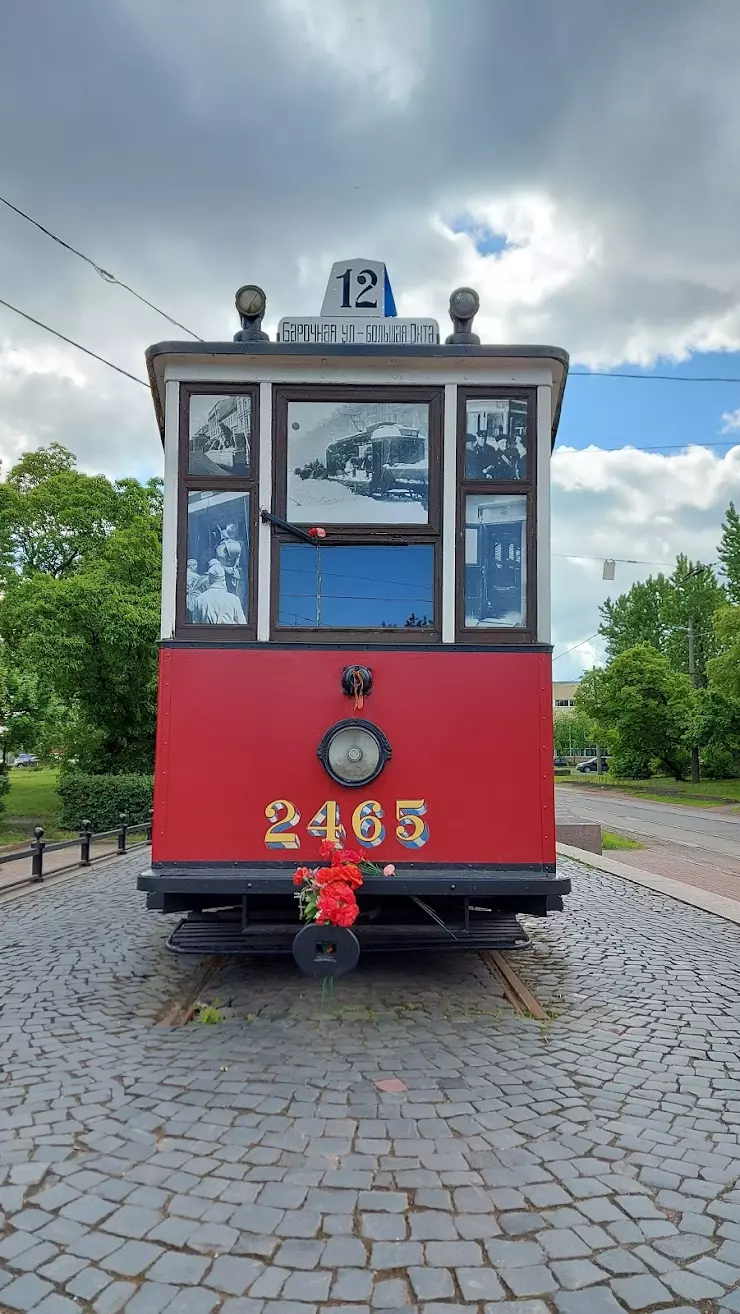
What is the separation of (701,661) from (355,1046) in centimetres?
5048

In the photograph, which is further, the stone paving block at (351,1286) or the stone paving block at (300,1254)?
the stone paving block at (300,1254)

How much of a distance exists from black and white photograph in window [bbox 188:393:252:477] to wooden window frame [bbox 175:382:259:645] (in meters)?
0.02

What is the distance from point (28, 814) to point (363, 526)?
62.3 feet

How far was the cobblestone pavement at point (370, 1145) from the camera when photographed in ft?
8.34

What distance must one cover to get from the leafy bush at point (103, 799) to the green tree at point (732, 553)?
117ft

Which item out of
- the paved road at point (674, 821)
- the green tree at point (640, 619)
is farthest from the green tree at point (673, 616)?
the paved road at point (674, 821)

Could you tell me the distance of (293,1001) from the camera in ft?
17.2

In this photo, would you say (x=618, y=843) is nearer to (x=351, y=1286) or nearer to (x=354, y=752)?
(x=354, y=752)

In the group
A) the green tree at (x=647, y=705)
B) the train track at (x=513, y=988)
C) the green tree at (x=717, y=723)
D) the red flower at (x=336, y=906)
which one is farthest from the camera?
the green tree at (x=647, y=705)

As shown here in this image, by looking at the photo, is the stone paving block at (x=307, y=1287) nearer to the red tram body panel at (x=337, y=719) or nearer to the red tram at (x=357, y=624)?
the red tram at (x=357, y=624)

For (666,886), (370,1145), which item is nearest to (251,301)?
(370,1145)

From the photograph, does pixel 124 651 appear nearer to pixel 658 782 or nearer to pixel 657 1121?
pixel 657 1121

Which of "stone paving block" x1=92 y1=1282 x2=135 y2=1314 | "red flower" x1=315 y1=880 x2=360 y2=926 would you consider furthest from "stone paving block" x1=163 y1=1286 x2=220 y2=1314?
"red flower" x1=315 y1=880 x2=360 y2=926

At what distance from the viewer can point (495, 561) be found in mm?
4965
